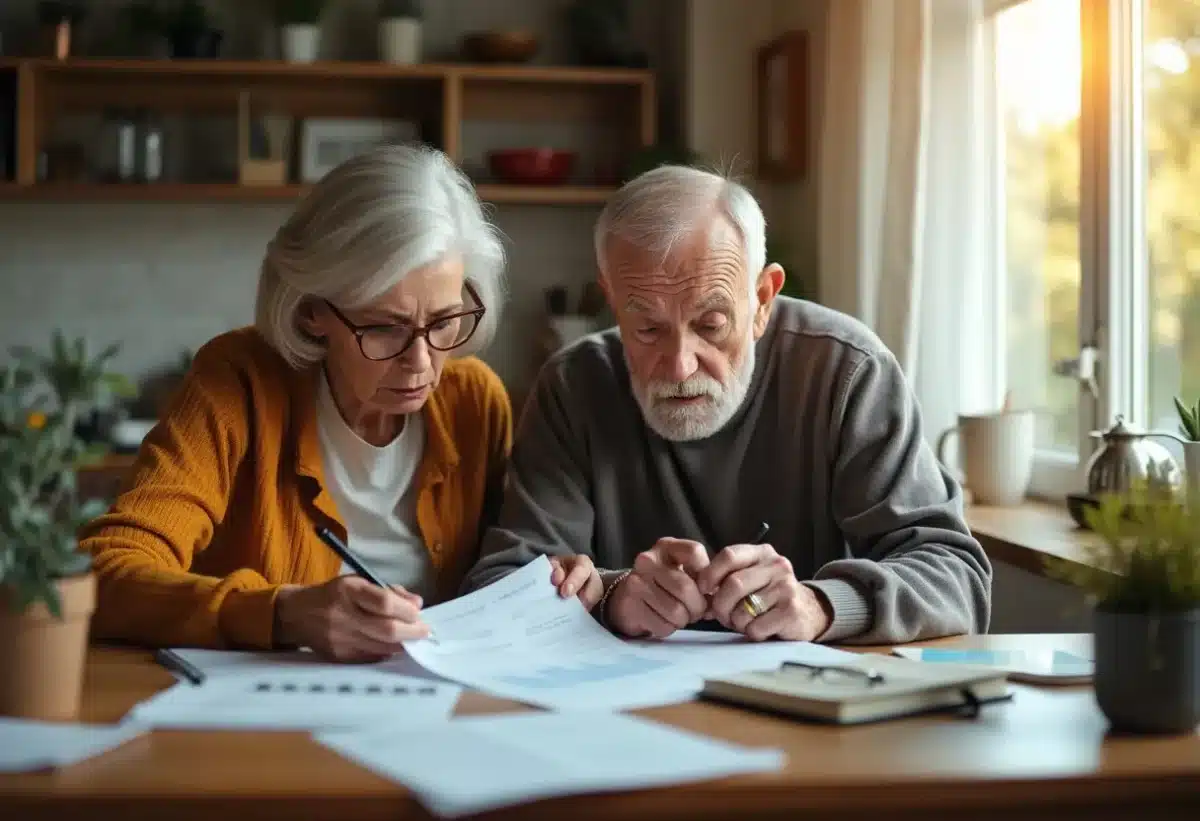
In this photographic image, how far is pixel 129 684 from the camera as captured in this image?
1.40m

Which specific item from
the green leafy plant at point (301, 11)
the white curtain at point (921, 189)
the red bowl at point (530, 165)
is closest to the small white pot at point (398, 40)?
the green leafy plant at point (301, 11)

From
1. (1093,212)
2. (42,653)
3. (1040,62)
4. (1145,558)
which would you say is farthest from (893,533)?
(1040,62)

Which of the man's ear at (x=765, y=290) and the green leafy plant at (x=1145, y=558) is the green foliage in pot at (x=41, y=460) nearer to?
the green leafy plant at (x=1145, y=558)

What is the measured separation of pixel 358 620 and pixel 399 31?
3374mm

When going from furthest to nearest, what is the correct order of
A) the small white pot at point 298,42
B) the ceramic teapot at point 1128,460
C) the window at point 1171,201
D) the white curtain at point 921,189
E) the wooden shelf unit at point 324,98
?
the small white pot at point 298,42 → the wooden shelf unit at point 324,98 → the white curtain at point 921,189 → the window at point 1171,201 → the ceramic teapot at point 1128,460

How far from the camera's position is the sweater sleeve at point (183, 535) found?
5.17 ft

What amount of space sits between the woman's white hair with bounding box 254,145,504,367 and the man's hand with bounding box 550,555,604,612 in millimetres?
458

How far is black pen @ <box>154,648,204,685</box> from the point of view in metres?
1.40

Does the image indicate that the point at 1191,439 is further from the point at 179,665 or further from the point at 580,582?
the point at 179,665

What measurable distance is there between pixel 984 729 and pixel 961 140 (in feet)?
7.67

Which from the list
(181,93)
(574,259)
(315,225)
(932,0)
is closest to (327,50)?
(181,93)

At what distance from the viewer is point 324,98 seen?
470 cm

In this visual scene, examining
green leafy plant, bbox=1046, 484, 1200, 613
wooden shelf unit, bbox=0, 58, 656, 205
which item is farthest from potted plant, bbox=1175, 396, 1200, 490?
wooden shelf unit, bbox=0, 58, 656, 205

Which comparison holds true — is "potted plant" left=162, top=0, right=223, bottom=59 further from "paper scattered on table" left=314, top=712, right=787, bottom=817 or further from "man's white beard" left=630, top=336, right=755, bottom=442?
"paper scattered on table" left=314, top=712, right=787, bottom=817
